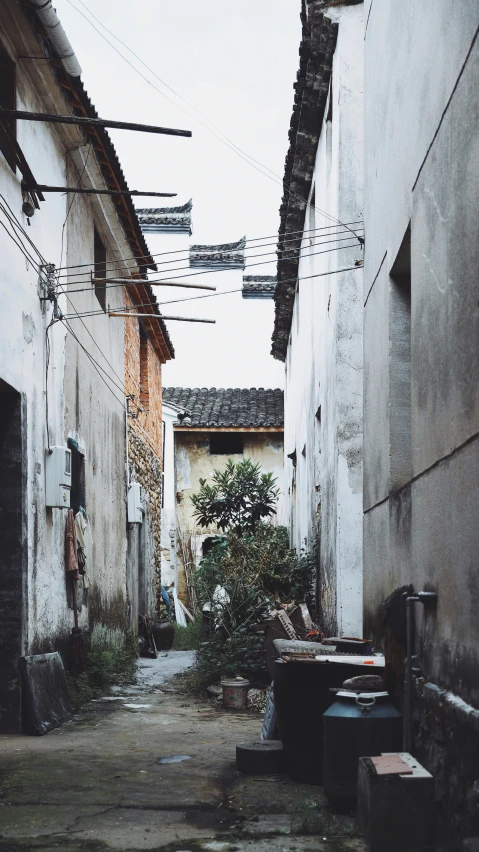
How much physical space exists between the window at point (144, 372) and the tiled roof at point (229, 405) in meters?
6.86

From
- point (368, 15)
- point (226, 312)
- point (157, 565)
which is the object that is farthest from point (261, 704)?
point (226, 312)

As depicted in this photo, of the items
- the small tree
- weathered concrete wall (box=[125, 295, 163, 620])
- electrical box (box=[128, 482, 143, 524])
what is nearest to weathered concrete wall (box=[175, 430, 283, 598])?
weathered concrete wall (box=[125, 295, 163, 620])

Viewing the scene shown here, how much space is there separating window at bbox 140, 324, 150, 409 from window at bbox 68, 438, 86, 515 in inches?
275

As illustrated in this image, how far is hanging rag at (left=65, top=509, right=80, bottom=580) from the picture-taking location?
9500mm

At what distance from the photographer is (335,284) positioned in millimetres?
9555

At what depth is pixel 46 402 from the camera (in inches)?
347

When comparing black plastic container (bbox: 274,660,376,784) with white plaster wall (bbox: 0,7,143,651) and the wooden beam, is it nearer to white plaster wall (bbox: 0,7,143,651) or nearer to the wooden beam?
white plaster wall (bbox: 0,7,143,651)

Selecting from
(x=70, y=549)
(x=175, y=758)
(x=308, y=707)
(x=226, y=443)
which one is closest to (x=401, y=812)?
(x=308, y=707)

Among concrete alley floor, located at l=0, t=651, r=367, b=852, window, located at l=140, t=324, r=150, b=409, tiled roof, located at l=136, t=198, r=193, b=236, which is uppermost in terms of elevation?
tiled roof, located at l=136, t=198, r=193, b=236

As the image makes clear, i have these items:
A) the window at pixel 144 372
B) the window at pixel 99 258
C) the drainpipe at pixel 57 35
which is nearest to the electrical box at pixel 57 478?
the drainpipe at pixel 57 35

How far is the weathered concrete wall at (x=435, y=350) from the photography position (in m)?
3.97

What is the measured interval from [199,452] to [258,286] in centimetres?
844

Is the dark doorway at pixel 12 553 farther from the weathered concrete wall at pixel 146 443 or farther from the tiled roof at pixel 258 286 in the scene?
the tiled roof at pixel 258 286

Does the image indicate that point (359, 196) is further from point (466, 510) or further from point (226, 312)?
point (226, 312)
